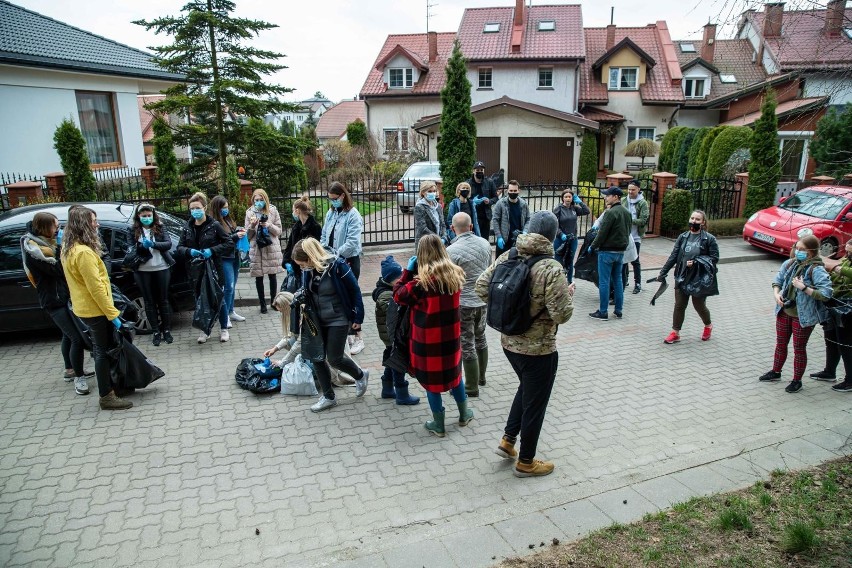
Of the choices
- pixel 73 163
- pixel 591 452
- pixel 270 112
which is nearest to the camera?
pixel 591 452

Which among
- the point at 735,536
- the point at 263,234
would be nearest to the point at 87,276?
the point at 263,234

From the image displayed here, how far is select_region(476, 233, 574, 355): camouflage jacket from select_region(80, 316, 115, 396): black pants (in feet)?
12.4

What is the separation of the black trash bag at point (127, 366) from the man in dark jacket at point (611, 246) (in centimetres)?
599

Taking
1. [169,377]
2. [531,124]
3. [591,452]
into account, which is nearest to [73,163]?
[169,377]

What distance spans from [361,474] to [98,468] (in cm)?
218

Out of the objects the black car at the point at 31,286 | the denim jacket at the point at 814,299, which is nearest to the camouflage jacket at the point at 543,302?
the denim jacket at the point at 814,299

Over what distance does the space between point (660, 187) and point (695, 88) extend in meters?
23.4

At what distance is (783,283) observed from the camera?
6133 mm

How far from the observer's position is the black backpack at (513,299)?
414cm

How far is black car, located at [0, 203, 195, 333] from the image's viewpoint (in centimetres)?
732

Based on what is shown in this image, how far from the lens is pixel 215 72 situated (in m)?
12.0

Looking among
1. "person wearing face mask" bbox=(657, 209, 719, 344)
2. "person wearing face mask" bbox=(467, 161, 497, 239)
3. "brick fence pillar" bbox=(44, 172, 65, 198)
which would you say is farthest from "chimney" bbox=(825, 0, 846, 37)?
"brick fence pillar" bbox=(44, 172, 65, 198)

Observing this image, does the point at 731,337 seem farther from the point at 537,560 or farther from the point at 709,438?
the point at 537,560

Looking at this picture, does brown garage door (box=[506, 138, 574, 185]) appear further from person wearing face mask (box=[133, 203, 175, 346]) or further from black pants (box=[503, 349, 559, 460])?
black pants (box=[503, 349, 559, 460])
